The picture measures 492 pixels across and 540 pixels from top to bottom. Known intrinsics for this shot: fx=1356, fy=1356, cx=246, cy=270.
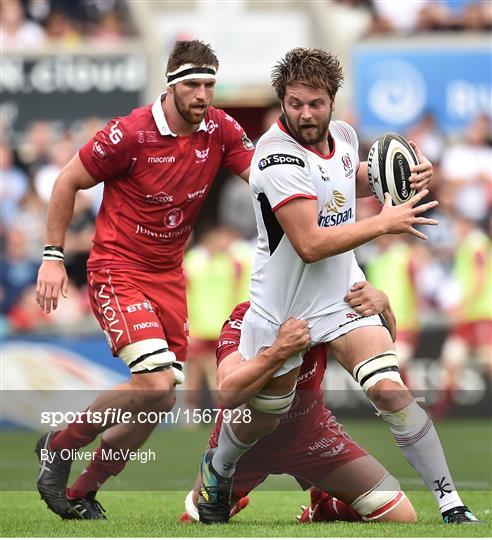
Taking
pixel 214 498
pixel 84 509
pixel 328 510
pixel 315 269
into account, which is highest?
pixel 315 269

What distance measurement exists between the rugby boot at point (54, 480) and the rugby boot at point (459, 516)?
82.8 inches

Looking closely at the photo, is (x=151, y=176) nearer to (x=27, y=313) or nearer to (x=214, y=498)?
(x=214, y=498)

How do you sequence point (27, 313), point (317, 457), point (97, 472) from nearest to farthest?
point (317, 457)
point (97, 472)
point (27, 313)

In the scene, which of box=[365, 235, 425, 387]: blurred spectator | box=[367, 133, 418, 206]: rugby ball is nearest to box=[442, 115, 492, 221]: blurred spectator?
box=[365, 235, 425, 387]: blurred spectator

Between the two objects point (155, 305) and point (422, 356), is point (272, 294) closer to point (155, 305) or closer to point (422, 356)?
point (155, 305)

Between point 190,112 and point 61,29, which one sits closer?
point 190,112

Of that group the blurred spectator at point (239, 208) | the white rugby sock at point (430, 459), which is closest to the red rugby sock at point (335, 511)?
the white rugby sock at point (430, 459)

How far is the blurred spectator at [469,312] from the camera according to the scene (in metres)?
14.2

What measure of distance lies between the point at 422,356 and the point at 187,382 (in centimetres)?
251

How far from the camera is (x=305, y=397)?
706 centimetres

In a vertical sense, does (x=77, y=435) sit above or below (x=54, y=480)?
above

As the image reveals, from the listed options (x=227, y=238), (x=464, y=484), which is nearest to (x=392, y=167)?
(x=464, y=484)

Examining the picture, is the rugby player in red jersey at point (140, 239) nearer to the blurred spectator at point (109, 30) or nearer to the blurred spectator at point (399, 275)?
the blurred spectator at point (399, 275)

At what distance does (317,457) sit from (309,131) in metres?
1.69
